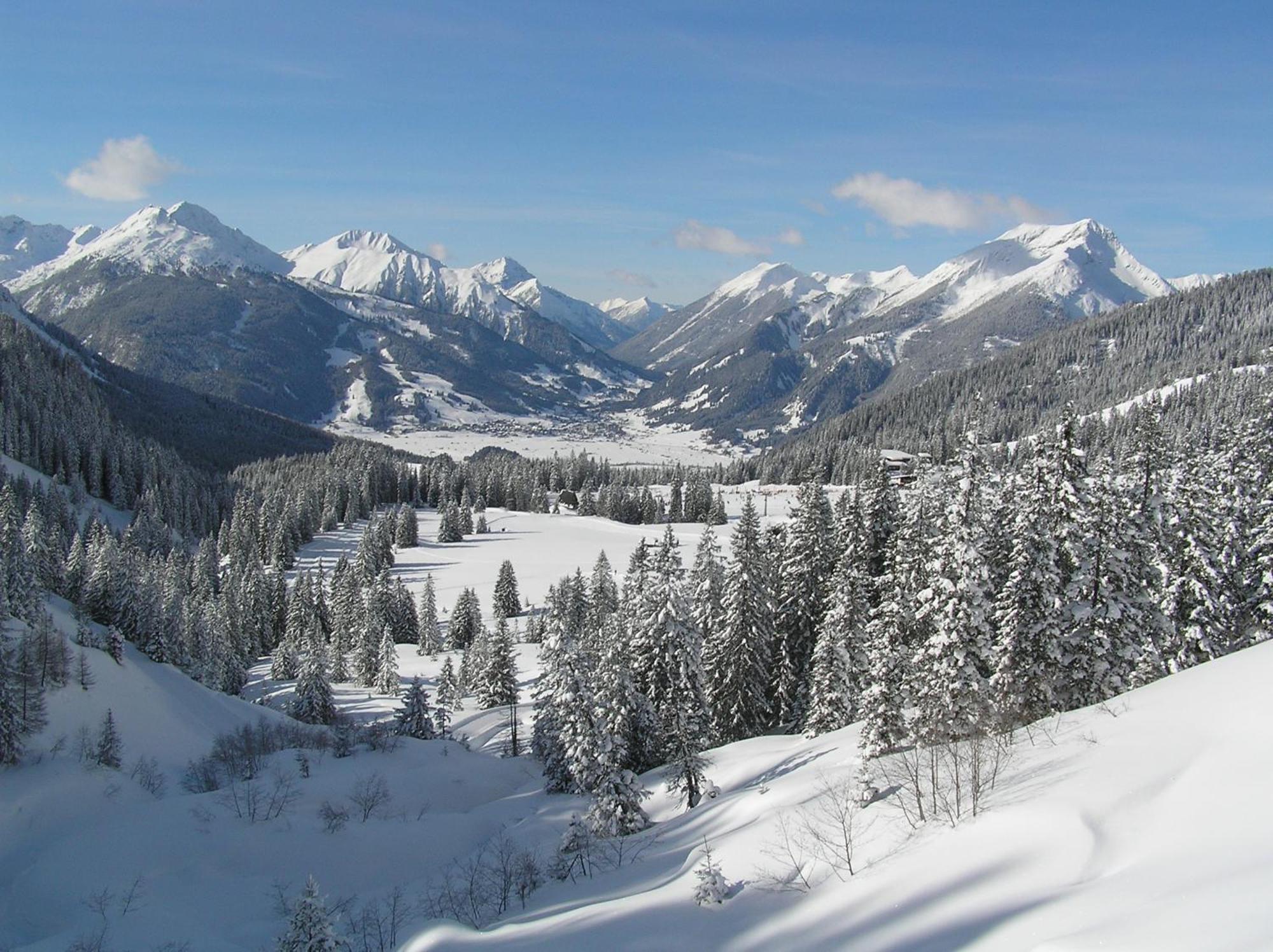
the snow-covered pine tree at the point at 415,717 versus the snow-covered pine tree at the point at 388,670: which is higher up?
the snow-covered pine tree at the point at 415,717

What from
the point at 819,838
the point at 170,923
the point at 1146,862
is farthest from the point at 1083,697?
the point at 170,923

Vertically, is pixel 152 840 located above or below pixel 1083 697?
below

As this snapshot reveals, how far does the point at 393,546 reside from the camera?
463 ft

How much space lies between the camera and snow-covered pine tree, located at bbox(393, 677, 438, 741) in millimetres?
49125

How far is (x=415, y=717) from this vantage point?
49.5 metres

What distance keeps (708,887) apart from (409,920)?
39.6 ft

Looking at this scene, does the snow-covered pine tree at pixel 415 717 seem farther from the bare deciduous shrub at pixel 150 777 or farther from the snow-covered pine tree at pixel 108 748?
the snow-covered pine tree at pixel 108 748

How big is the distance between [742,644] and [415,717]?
2403 centimetres

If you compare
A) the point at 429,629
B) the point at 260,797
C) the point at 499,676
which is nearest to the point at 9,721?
the point at 260,797

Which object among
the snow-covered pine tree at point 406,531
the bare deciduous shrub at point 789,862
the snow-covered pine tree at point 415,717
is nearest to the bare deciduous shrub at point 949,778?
the bare deciduous shrub at point 789,862

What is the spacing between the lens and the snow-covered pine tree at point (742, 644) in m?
41.9

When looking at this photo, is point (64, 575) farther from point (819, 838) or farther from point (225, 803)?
point (819, 838)

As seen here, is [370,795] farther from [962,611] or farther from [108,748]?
[962,611]

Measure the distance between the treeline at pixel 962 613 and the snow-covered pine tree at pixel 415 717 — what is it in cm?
1090
